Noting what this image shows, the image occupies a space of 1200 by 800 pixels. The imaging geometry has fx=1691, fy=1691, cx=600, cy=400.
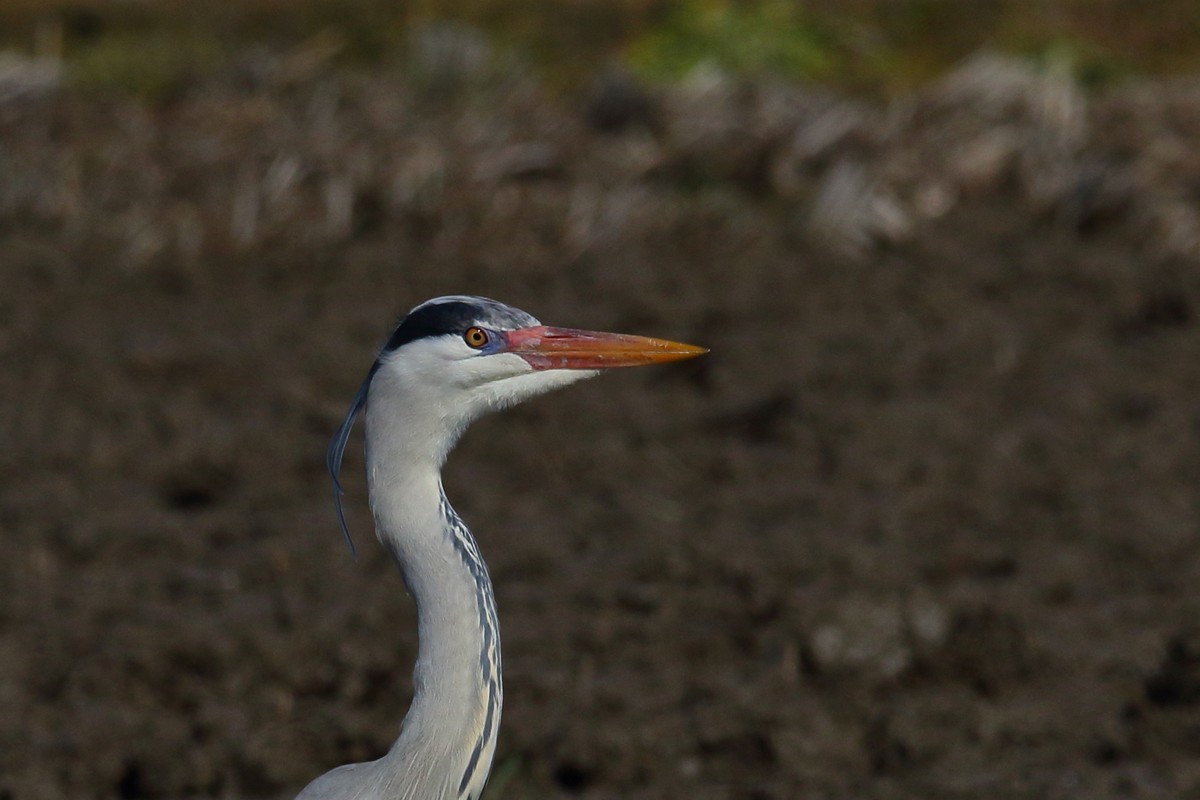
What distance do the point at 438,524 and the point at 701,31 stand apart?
1140 cm

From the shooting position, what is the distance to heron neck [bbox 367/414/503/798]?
10.9 ft

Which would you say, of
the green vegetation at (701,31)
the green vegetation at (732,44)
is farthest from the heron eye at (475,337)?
the green vegetation at (732,44)

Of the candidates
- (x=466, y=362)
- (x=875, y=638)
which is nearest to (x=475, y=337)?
(x=466, y=362)

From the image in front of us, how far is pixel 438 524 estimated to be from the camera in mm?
3346

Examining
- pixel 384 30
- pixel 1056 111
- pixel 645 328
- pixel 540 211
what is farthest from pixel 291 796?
pixel 384 30

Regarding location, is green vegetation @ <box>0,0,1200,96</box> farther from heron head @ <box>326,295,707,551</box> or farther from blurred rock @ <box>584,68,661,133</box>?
heron head @ <box>326,295,707,551</box>

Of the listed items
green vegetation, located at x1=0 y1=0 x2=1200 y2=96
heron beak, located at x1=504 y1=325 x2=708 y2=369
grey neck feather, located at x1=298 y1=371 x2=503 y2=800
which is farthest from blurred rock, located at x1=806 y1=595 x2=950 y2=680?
green vegetation, located at x1=0 y1=0 x2=1200 y2=96

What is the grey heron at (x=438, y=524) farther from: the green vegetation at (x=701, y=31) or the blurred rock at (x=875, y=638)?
the green vegetation at (x=701, y=31)

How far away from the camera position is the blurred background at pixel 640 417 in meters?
5.27

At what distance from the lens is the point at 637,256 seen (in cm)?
988

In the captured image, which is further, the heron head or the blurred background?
the blurred background

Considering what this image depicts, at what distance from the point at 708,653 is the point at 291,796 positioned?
5.12 feet

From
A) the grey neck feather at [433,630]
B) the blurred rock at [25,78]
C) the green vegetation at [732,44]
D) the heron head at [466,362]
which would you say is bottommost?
the blurred rock at [25,78]

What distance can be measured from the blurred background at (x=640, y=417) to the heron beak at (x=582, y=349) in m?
1.81
